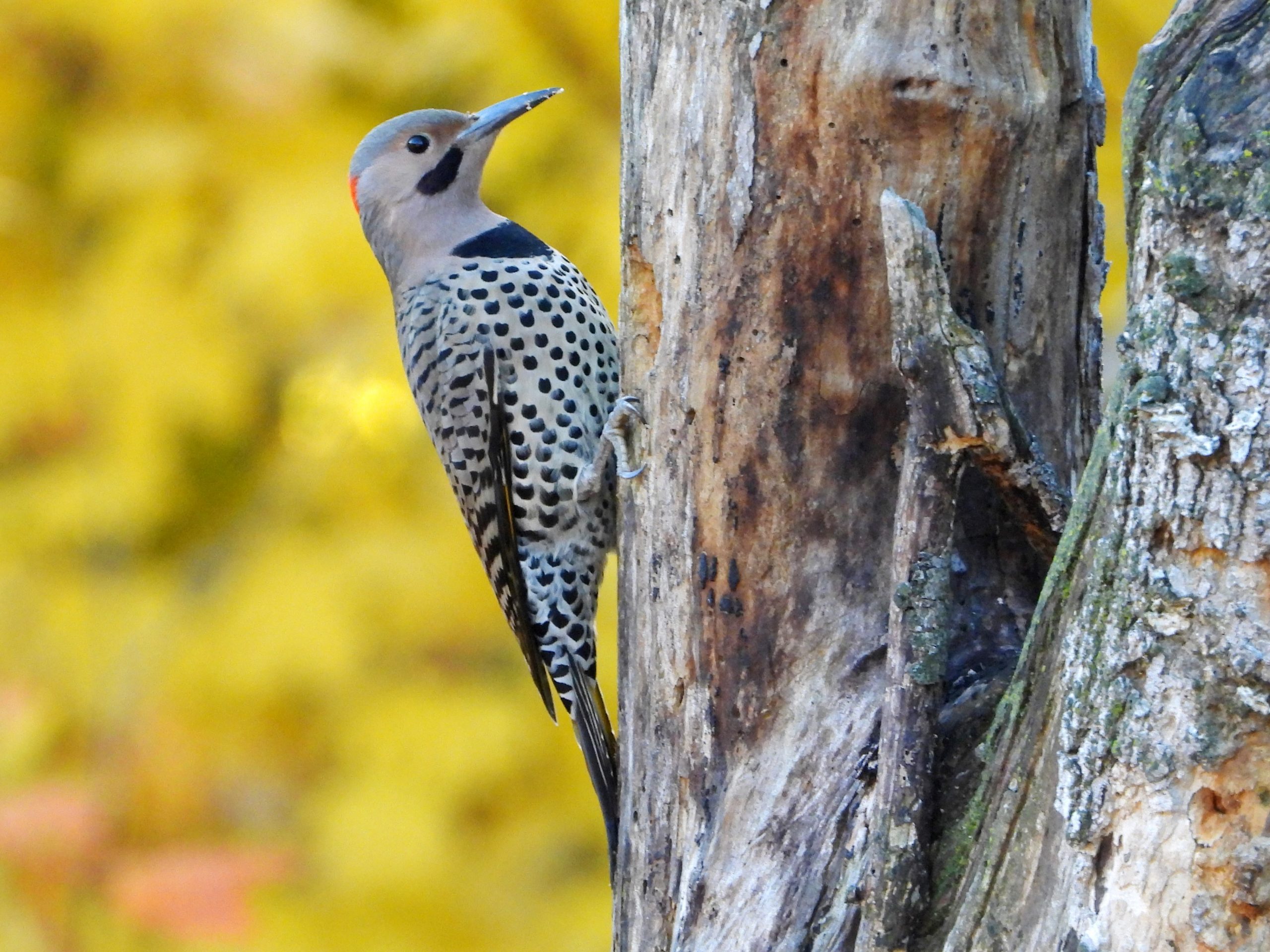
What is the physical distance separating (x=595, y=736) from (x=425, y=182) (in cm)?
143

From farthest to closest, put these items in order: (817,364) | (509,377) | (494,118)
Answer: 1. (494,118)
2. (509,377)
3. (817,364)

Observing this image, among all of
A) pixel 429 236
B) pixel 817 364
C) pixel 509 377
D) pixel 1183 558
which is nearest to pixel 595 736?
pixel 509 377

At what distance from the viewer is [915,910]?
178 cm

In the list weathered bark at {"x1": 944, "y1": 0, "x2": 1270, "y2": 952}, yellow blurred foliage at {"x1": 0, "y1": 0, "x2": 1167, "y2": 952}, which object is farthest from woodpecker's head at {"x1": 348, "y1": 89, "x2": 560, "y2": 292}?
weathered bark at {"x1": 944, "y1": 0, "x2": 1270, "y2": 952}

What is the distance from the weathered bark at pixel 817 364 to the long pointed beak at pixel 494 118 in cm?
121

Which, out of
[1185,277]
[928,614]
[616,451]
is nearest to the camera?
[1185,277]

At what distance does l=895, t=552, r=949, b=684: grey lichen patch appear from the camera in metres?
1.81

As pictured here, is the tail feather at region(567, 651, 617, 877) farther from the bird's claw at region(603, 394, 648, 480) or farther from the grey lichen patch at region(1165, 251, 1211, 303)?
the grey lichen patch at region(1165, 251, 1211, 303)

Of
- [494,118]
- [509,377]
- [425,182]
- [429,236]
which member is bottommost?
[509,377]

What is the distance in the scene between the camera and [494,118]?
11.1ft

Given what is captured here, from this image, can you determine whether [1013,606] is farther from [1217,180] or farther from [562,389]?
[562,389]

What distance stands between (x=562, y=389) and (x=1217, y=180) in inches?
74.6

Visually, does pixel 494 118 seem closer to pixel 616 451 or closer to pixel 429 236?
pixel 429 236

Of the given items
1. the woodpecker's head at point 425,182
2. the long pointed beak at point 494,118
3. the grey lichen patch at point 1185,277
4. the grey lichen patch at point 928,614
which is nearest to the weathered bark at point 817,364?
the grey lichen patch at point 928,614
